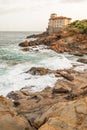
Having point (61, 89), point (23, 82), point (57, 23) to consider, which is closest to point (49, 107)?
point (61, 89)

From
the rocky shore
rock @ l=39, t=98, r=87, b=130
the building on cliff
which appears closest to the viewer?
rock @ l=39, t=98, r=87, b=130

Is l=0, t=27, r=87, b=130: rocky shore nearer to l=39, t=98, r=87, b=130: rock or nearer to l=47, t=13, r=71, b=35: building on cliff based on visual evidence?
l=39, t=98, r=87, b=130: rock

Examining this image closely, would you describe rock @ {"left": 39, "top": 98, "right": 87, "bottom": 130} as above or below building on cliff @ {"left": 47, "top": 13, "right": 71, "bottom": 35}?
above

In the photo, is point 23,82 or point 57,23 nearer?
point 23,82

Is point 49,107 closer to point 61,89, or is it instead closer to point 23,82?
point 61,89

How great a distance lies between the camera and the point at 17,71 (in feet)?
109

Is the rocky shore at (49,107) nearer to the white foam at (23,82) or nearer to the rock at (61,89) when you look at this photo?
the rock at (61,89)

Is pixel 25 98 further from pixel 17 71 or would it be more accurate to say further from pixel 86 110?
pixel 17 71

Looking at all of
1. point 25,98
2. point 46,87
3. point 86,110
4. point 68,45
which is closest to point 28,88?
point 46,87

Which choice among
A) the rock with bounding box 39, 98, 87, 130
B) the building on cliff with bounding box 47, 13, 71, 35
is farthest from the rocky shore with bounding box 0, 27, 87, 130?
the building on cliff with bounding box 47, 13, 71, 35

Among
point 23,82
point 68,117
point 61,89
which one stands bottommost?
point 23,82

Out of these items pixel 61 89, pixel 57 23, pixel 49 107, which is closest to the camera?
pixel 49 107

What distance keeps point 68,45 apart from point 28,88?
40253mm

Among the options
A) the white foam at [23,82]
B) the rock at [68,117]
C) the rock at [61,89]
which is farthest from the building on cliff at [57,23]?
the rock at [68,117]
